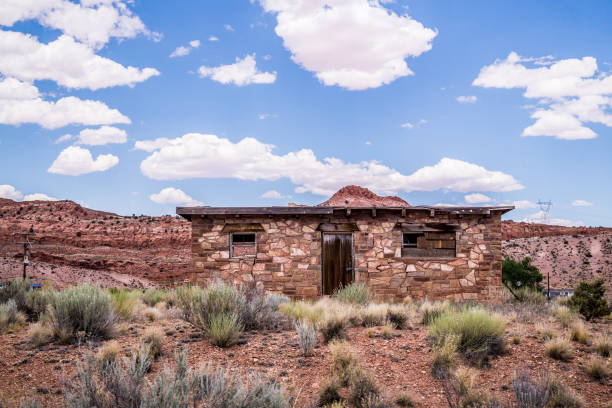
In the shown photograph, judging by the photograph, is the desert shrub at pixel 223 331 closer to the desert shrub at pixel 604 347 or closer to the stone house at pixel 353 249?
the desert shrub at pixel 604 347

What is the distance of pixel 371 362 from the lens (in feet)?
19.5

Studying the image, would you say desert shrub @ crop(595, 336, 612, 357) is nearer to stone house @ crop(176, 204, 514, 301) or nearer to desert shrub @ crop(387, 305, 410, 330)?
desert shrub @ crop(387, 305, 410, 330)

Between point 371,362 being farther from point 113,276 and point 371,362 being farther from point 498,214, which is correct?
point 113,276

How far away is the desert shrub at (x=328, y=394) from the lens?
4.82m

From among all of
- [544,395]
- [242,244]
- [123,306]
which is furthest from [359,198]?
[544,395]

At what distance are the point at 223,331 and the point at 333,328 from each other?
67.4 inches

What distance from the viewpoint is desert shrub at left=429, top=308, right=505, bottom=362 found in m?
6.31

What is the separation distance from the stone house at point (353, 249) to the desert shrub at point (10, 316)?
16.5 feet

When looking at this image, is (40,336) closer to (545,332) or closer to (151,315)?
(151,315)

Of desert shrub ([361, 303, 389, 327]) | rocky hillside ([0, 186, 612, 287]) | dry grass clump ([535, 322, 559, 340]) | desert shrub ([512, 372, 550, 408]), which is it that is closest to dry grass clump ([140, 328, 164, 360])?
desert shrub ([361, 303, 389, 327])

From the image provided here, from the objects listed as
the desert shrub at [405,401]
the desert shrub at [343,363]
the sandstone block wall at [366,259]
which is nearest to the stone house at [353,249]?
the sandstone block wall at [366,259]

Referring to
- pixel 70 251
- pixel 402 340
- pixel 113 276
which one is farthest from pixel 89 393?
pixel 70 251

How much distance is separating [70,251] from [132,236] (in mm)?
4986

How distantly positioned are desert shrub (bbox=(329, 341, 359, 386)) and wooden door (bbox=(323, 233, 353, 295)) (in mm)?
7030
